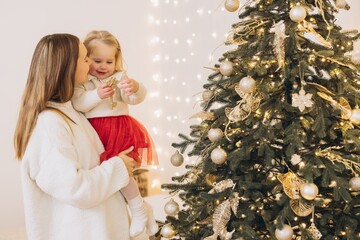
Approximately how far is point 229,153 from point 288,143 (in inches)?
9.0

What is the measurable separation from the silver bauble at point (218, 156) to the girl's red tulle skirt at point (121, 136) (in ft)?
1.38

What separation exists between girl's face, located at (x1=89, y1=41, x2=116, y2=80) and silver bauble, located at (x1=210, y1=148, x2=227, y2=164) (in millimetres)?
631

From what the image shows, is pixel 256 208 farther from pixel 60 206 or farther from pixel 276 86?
pixel 60 206

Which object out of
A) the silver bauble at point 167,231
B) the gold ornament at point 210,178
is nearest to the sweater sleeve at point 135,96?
the gold ornament at point 210,178

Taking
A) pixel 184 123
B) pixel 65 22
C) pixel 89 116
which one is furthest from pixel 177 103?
pixel 89 116

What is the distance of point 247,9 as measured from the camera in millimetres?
2049

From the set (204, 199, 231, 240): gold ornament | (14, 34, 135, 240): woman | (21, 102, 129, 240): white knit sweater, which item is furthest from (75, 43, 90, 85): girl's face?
(204, 199, 231, 240): gold ornament

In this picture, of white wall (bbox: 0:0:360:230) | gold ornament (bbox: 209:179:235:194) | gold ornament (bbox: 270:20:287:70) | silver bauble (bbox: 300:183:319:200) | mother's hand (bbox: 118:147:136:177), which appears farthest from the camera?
white wall (bbox: 0:0:360:230)

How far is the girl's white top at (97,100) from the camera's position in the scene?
2.11 m

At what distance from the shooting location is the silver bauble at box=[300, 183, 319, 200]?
1.76 meters

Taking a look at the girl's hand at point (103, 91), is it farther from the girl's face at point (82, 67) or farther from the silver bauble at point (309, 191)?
the silver bauble at point (309, 191)

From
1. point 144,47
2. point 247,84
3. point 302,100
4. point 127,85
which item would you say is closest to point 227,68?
point 247,84

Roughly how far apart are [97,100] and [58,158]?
1.04 feet

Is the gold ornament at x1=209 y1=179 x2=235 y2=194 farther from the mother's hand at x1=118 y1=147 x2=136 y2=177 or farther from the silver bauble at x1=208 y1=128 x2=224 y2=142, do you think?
the mother's hand at x1=118 y1=147 x2=136 y2=177
